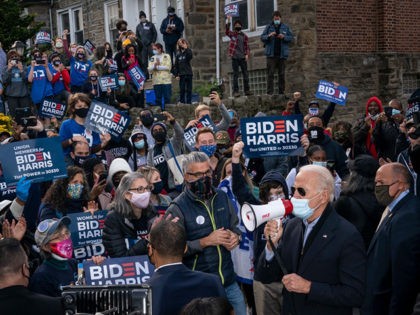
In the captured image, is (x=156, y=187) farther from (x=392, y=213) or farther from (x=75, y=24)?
(x=75, y=24)

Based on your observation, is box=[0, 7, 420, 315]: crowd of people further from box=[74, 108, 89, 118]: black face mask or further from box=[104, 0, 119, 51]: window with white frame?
box=[104, 0, 119, 51]: window with white frame

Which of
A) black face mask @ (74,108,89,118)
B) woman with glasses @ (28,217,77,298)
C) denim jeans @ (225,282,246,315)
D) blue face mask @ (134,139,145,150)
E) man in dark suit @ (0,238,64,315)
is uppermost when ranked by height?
black face mask @ (74,108,89,118)

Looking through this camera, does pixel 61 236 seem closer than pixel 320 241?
No

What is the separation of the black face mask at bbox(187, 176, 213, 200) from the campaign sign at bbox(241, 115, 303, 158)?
234 cm

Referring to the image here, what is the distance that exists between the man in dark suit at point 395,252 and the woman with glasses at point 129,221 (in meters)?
2.07

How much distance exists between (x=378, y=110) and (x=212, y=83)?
8830 mm

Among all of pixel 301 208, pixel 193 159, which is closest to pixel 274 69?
pixel 193 159

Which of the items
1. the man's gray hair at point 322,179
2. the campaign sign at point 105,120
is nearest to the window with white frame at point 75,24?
the campaign sign at point 105,120

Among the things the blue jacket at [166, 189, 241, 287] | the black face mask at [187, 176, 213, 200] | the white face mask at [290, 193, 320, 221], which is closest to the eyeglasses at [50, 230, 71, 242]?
the blue jacket at [166, 189, 241, 287]

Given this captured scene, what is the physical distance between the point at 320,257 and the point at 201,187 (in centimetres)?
161

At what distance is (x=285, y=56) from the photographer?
720 inches

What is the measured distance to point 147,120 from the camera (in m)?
11.1

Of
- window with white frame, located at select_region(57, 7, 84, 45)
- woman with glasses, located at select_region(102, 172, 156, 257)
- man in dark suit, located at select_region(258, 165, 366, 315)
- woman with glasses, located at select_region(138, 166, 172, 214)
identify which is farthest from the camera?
window with white frame, located at select_region(57, 7, 84, 45)

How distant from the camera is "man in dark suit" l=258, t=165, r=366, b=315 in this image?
5.10 metres
